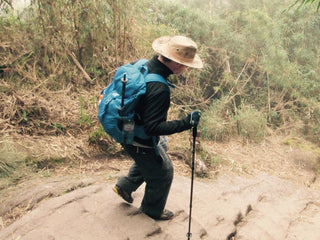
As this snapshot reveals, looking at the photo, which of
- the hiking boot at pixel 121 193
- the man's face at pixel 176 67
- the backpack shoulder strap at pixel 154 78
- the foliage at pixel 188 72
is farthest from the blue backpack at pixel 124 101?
the foliage at pixel 188 72

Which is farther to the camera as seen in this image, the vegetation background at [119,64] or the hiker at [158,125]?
the vegetation background at [119,64]

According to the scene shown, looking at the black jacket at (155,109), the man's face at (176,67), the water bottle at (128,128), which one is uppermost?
the man's face at (176,67)

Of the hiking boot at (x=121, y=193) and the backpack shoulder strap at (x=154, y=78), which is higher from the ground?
the backpack shoulder strap at (x=154, y=78)

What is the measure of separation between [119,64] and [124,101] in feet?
13.1

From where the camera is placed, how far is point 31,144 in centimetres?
443

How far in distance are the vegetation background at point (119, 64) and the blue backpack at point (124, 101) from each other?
1.97m

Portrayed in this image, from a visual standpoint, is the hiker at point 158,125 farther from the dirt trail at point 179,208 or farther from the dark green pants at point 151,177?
the dirt trail at point 179,208

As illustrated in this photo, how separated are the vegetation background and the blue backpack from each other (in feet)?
6.47

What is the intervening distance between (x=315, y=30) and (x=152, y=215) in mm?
8438

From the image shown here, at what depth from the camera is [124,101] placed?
2504 millimetres

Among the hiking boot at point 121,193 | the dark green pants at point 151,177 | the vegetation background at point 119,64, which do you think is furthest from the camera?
the vegetation background at point 119,64

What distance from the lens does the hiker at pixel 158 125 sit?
98.4 inches

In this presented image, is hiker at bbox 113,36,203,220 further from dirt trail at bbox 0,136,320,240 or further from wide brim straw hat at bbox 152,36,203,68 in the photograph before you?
dirt trail at bbox 0,136,320,240

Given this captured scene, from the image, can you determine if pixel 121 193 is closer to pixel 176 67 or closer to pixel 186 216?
pixel 186 216
